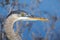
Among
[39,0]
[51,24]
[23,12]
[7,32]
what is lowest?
[7,32]

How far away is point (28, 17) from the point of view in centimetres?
171

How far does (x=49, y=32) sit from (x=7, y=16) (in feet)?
1.66

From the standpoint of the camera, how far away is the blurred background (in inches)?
65.6

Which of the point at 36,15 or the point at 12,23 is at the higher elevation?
the point at 36,15

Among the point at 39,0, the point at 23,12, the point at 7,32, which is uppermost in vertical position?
the point at 39,0

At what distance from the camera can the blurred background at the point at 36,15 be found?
1.67m

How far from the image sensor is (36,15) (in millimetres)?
1688

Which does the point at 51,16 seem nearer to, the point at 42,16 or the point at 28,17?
the point at 42,16

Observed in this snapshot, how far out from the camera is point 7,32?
67.8 inches

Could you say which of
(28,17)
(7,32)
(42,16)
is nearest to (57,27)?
(42,16)

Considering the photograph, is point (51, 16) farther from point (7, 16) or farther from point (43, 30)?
point (7, 16)

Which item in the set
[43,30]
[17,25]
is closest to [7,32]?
[17,25]

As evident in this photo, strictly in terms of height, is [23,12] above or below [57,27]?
above

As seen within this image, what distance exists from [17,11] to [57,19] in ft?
1.50
